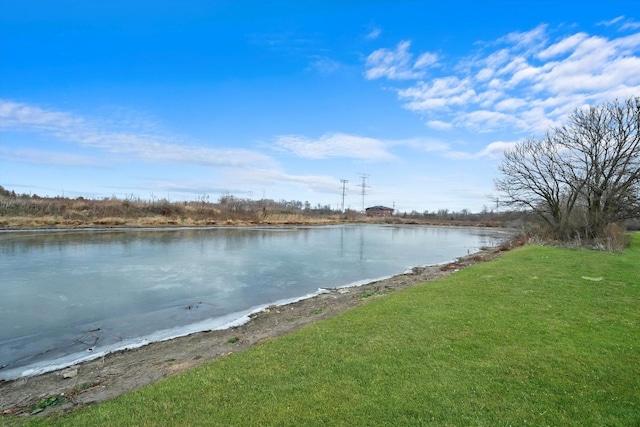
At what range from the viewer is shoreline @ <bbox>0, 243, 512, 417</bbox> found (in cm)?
467

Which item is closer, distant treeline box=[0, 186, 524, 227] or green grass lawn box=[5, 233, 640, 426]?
green grass lawn box=[5, 233, 640, 426]

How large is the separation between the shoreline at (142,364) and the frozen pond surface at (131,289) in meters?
0.51

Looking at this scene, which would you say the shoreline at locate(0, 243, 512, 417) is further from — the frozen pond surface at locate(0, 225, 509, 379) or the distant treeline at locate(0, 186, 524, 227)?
the distant treeline at locate(0, 186, 524, 227)

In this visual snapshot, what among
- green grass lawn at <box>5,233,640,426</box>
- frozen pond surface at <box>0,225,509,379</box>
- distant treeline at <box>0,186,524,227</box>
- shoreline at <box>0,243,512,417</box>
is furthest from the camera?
distant treeline at <box>0,186,524,227</box>

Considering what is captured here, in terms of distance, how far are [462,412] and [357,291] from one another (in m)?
8.10

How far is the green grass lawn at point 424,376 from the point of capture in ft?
11.5

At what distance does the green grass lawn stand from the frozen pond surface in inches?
138

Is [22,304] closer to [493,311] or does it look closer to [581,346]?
[493,311]

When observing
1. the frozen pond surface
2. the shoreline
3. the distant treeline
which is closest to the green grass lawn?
the shoreline

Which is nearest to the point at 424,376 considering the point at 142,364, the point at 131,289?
the point at 142,364

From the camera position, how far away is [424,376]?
425 cm

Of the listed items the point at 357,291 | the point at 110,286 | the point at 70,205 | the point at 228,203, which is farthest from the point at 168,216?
the point at 357,291

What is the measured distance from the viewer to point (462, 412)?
11.5ft

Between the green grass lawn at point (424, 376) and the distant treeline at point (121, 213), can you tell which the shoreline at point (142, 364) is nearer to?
the green grass lawn at point (424, 376)
